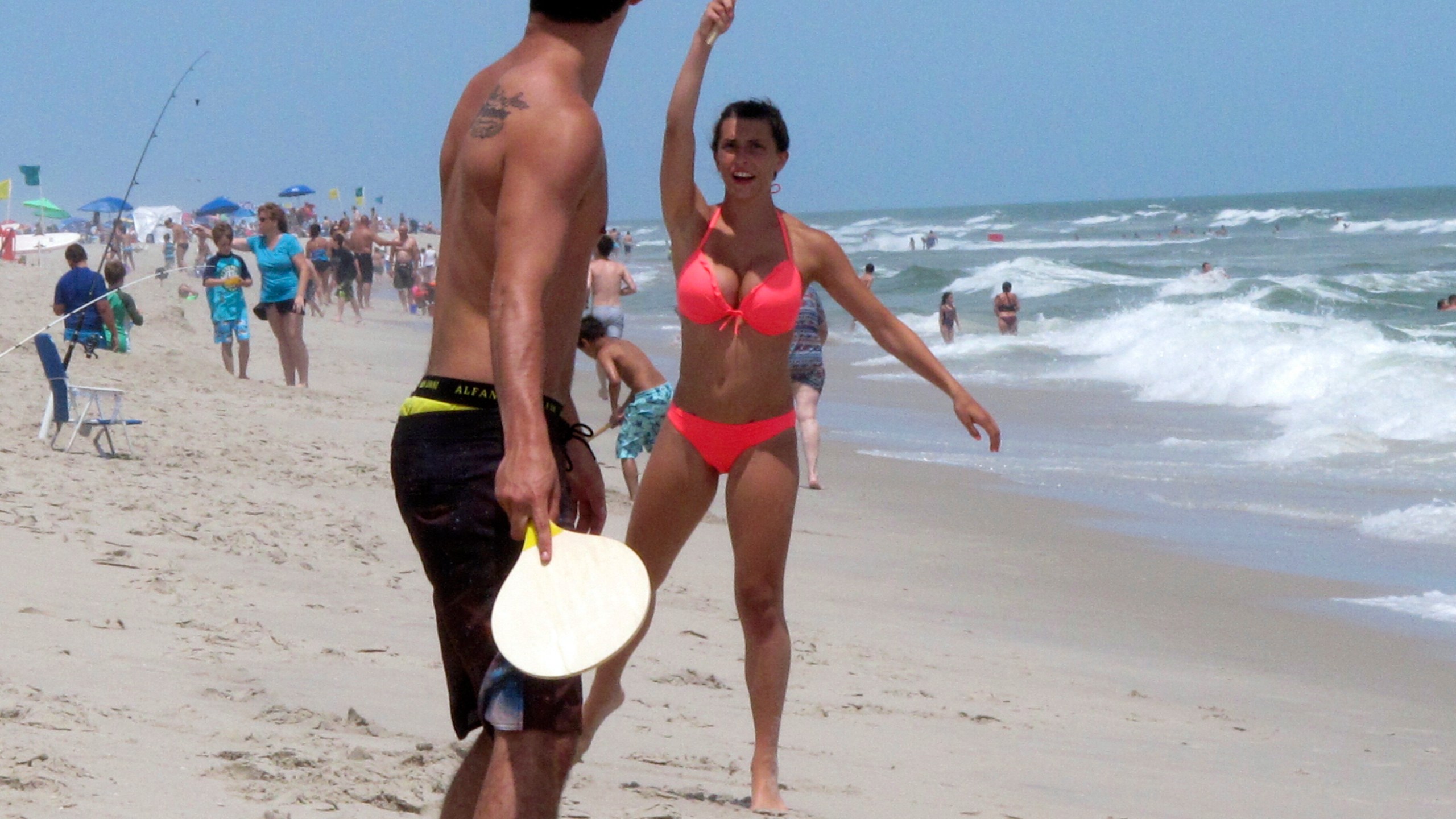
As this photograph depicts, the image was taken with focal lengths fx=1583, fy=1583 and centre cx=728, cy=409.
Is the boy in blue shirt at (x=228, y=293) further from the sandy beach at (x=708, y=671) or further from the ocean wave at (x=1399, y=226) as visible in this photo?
the ocean wave at (x=1399, y=226)

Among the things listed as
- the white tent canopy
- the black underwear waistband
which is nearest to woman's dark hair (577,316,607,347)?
the black underwear waistband

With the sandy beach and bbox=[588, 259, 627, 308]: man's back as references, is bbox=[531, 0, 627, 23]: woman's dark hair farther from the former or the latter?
bbox=[588, 259, 627, 308]: man's back

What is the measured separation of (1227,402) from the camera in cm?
1656

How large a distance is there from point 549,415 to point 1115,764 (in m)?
2.82

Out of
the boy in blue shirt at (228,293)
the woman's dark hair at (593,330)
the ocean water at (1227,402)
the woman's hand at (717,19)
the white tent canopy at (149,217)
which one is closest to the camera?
the woman's hand at (717,19)

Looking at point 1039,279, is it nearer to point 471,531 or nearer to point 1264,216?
point 471,531

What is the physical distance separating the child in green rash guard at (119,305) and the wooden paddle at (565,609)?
10.3m

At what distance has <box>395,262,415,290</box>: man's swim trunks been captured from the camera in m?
29.2

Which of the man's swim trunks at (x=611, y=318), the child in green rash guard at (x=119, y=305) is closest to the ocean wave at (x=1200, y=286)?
the man's swim trunks at (x=611, y=318)

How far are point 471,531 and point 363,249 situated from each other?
80.8 ft

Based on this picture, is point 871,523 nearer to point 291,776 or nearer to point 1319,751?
point 1319,751

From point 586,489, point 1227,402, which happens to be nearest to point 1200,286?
point 1227,402

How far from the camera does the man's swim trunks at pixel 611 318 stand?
37.3ft

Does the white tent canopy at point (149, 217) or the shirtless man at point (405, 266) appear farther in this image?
the white tent canopy at point (149, 217)
